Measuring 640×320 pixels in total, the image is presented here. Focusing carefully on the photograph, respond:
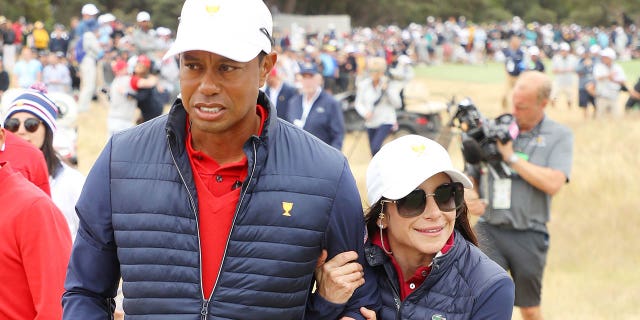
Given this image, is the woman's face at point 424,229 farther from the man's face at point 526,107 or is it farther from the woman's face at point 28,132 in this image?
the man's face at point 526,107

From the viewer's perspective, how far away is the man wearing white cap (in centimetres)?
285

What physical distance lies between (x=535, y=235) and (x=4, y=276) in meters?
4.44

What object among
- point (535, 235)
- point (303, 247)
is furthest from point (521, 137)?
point (303, 247)

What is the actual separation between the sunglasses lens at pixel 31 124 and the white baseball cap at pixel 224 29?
287 centimetres

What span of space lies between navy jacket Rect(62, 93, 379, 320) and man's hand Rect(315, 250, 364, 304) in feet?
0.13

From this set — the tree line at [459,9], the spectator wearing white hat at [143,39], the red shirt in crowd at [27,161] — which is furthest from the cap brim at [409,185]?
the tree line at [459,9]

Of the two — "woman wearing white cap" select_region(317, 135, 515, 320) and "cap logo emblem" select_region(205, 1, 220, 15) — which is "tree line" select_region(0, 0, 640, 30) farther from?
"cap logo emblem" select_region(205, 1, 220, 15)

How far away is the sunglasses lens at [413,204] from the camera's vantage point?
3490 mm

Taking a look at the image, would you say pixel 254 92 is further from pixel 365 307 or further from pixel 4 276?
pixel 4 276

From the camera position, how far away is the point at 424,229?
11.5 ft

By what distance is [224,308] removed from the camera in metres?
2.84

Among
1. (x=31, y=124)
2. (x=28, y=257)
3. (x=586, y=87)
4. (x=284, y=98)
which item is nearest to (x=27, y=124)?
(x=31, y=124)

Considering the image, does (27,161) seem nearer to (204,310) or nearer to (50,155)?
(50,155)

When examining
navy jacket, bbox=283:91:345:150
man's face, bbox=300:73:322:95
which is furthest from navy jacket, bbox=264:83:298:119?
navy jacket, bbox=283:91:345:150
